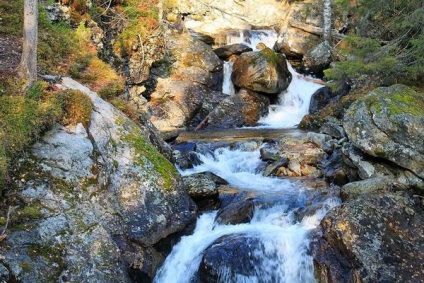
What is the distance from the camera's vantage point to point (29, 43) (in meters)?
7.36

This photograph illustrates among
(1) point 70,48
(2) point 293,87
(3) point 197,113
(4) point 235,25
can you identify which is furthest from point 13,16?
(4) point 235,25

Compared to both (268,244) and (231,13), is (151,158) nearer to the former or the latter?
(268,244)

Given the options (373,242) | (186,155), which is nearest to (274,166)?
(186,155)

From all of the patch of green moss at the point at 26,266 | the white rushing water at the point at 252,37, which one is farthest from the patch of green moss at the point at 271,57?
the patch of green moss at the point at 26,266

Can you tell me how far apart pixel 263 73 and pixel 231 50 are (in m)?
3.64

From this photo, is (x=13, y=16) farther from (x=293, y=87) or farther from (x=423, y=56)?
(x=293, y=87)

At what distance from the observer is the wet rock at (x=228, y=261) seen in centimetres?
666

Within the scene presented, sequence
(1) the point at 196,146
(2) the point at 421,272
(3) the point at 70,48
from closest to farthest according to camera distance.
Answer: (2) the point at 421,272, (3) the point at 70,48, (1) the point at 196,146

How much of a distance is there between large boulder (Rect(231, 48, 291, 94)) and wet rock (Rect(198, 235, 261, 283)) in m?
13.5

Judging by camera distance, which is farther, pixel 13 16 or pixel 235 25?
pixel 235 25

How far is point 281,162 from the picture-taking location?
11.6 meters

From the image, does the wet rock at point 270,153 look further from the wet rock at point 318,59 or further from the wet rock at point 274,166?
the wet rock at point 318,59

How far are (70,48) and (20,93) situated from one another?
5038 millimetres

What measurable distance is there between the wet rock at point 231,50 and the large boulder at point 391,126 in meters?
13.6
